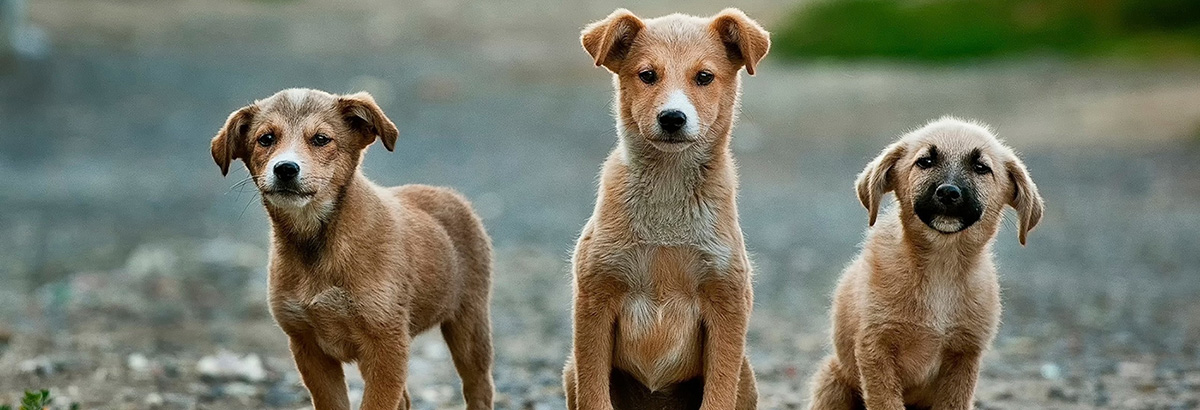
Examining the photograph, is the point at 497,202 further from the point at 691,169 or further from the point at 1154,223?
the point at 691,169

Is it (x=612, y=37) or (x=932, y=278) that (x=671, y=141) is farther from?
(x=932, y=278)

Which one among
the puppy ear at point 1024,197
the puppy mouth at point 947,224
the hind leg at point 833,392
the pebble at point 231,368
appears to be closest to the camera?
the puppy mouth at point 947,224

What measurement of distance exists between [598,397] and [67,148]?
63.6 feet

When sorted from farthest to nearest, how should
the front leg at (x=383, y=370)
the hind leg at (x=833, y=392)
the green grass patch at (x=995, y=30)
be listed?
1. the green grass patch at (x=995, y=30)
2. the hind leg at (x=833, y=392)
3. the front leg at (x=383, y=370)

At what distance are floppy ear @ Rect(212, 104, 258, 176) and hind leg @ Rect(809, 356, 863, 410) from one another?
312 cm

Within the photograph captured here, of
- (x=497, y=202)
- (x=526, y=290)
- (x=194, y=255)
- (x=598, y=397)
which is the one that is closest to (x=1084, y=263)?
(x=526, y=290)

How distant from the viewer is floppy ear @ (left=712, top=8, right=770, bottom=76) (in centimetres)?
674

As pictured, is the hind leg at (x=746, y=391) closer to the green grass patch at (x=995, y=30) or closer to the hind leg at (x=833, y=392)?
the hind leg at (x=833, y=392)

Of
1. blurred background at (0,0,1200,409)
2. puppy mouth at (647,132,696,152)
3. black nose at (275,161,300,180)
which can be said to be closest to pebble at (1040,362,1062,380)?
blurred background at (0,0,1200,409)

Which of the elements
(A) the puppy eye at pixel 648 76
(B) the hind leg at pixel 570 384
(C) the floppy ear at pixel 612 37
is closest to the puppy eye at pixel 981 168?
(A) the puppy eye at pixel 648 76

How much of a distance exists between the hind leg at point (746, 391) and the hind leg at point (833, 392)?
48 cm

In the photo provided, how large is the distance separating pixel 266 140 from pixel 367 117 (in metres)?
0.47

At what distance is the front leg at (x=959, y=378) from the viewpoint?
702 cm

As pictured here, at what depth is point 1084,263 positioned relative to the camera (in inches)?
614
